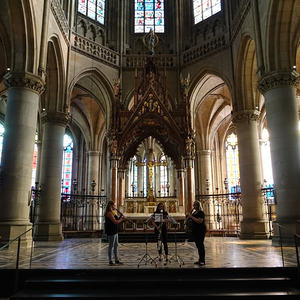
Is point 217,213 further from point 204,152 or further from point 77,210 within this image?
point 77,210

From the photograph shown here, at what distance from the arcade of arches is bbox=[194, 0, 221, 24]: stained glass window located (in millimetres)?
149

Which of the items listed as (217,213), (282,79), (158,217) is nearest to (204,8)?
(282,79)

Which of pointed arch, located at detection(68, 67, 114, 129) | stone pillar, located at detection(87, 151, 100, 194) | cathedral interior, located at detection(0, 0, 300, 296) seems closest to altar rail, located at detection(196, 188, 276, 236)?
cathedral interior, located at detection(0, 0, 300, 296)

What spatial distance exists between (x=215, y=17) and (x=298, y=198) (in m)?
14.6

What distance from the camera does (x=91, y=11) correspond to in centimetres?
2225

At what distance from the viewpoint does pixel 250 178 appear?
1667 cm

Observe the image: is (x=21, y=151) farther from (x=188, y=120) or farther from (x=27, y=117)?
(x=188, y=120)

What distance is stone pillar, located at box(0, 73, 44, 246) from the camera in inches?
446

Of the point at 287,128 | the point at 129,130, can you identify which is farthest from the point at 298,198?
the point at 129,130

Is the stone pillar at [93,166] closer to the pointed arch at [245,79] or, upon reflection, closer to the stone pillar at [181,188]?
the stone pillar at [181,188]

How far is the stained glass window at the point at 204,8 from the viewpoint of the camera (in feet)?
72.0

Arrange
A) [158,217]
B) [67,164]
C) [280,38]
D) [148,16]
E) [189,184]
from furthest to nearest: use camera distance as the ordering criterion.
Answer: [67,164] < [148,16] < [189,184] < [280,38] < [158,217]

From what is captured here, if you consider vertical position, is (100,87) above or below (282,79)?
above

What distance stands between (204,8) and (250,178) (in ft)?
42.9
